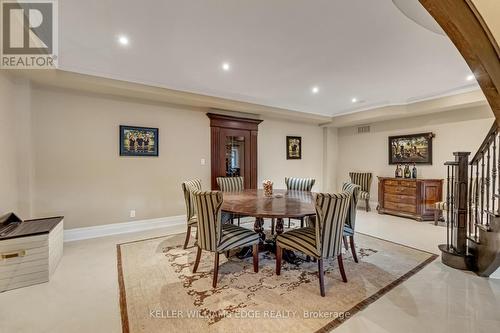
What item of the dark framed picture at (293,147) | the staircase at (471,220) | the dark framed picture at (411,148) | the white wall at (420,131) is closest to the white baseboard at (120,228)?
the dark framed picture at (293,147)

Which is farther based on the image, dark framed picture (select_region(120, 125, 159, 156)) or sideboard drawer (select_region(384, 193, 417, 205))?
sideboard drawer (select_region(384, 193, 417, 205))

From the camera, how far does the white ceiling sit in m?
2.07

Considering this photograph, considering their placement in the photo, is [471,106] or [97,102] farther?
[471,106]

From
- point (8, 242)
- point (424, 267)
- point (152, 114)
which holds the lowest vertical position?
point (424, 267)

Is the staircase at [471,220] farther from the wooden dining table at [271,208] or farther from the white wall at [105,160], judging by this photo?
the white wall at [105,160]

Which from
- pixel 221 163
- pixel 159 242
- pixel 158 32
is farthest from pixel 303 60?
pixel 159 242

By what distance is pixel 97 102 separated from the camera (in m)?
3.91

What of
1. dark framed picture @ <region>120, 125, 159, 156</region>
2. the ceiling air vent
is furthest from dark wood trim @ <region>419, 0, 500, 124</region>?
the ceiling air vent

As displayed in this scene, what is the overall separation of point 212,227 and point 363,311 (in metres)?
1.49

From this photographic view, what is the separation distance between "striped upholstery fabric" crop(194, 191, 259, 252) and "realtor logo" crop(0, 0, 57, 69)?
2133mm

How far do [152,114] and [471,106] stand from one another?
6180 millimetres

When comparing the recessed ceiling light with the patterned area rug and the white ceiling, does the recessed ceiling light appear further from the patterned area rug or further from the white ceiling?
the patterned area rug

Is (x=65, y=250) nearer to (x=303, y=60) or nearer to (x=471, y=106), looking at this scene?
(x=303, y=60)

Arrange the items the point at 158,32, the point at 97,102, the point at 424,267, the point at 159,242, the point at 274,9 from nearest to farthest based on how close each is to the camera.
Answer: the point at 274,9 < the point at 158,32 < the point at 424,267 < the point at 159,242 < the point at 97,102
